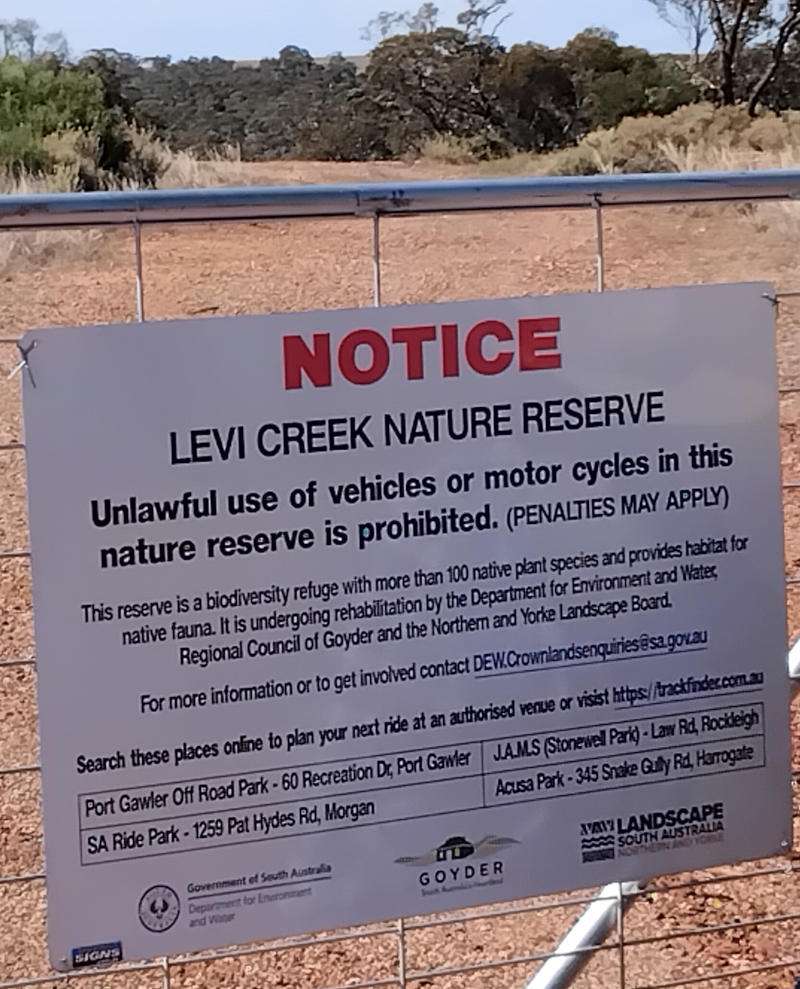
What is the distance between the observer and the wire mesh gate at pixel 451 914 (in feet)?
7.42

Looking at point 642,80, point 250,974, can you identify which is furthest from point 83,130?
point 250,974

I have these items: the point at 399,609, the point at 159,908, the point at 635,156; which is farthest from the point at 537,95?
the point at 159,908

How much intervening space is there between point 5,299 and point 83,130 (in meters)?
7.24

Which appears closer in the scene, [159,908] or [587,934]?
[159,908]

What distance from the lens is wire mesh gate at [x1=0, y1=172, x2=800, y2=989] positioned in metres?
2.26

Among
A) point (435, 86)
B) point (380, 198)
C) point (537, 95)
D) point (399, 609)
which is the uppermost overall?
point (435, 86)

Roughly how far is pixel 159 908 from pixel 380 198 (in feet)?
3.33

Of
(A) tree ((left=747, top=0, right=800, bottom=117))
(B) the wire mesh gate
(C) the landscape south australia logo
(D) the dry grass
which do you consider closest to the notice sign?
(C) the landscape south australia logo

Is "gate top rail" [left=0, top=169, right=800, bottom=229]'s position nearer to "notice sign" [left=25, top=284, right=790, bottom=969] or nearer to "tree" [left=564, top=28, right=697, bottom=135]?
"notice sign" [left=25, top=284, right=790, bottom=969]

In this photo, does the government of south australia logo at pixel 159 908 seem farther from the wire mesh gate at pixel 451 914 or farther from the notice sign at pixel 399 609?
the wire mesh gate at pixel 451 914

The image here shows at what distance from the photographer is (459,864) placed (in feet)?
7.86

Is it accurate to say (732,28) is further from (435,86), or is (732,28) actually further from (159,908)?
(159,908)

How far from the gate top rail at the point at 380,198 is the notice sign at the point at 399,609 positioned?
17cm

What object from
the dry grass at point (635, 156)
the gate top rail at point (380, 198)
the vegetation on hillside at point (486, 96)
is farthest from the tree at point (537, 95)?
the gate top rail at point (380, 198)
